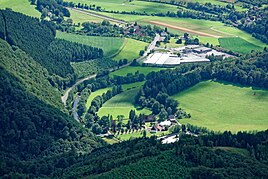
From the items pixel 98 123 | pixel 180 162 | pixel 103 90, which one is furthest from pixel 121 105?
pixel 180 162

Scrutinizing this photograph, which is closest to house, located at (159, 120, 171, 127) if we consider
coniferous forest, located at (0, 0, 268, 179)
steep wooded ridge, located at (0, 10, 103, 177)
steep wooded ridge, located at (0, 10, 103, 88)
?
coniferous forest, located at (0, 0, 268, 179)

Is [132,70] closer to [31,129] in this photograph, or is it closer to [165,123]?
[165,123]

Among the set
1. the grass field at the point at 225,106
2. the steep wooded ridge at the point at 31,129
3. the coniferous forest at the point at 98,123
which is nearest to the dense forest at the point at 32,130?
the steep wooded ridge at the point at 31,129

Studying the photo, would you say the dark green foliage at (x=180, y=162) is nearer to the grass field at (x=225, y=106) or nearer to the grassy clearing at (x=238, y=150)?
the grassy clearing at (x=238, y=150)

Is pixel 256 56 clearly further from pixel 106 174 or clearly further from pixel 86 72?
pixel 106 174

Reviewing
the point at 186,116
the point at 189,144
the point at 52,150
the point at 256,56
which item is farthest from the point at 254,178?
the point at 256,56
